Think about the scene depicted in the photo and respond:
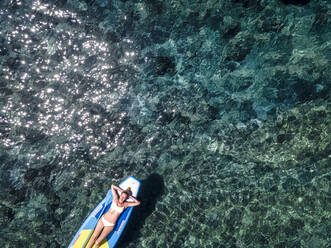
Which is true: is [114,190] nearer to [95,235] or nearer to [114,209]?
[114,209]

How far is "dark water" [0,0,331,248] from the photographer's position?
5.58 m

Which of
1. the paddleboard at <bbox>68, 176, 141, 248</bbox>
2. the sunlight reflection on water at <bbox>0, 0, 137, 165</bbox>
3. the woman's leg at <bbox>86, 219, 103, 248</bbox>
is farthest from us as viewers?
the sunlight reflection on water at <bbox>0, 0, 137, 165</bbox>

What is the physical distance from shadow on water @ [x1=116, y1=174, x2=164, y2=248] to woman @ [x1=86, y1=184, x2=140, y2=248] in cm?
39

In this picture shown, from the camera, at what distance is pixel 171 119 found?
239 inches

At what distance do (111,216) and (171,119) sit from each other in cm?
253

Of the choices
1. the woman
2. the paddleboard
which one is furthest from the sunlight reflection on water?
the woman

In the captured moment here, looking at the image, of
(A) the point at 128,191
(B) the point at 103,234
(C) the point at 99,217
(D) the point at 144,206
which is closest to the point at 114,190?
(A) the point at 128,191

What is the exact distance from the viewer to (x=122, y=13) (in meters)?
6.23

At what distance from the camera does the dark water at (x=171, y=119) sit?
18.3ft

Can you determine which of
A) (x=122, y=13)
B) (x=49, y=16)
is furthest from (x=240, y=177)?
(x=49, y=16)

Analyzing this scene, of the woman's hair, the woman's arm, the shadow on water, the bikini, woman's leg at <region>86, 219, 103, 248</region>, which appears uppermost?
the woman's arm

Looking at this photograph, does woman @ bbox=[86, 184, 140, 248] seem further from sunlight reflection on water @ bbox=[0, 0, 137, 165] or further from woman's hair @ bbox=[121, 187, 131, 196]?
sunlight reflection on water @ bbox=[0, 0, 137, 165]

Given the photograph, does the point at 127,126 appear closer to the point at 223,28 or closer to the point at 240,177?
the point at 240,177

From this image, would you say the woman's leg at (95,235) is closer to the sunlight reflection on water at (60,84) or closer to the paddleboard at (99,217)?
the paddleboard at (99,217)
